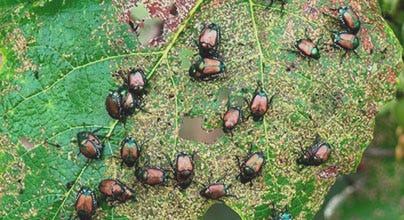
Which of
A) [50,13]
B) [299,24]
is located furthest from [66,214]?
[299,24]

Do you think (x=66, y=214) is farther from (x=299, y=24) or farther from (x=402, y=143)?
(x=402, y=143)

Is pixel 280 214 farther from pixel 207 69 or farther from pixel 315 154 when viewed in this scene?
pixel 207 69

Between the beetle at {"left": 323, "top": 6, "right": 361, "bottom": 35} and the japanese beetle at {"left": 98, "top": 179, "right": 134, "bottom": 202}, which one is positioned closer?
the japanese beetle at {"left": 98, "top": 179, "right": 134, "bottom": 202}

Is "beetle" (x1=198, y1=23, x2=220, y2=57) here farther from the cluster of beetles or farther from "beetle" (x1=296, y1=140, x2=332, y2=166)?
"beetle" (x1=296, y1=140, x2=332, y2=166)

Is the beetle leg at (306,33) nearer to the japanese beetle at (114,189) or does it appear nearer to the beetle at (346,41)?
the beetle at (346,41)

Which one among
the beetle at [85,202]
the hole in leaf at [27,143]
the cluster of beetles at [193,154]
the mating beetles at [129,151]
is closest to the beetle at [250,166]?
the cluster of beetles at [193,154]

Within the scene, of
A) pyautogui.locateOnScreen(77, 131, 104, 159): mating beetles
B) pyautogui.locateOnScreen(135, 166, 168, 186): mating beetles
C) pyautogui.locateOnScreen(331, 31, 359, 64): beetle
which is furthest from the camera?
pyautogui.locateOnScreen(331, 31, 359, 64): beetle

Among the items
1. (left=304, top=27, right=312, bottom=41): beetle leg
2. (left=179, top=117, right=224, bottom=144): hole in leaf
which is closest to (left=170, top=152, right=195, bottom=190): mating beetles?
(left=179, top=117, right=224, bottom=144): hole in leaf
